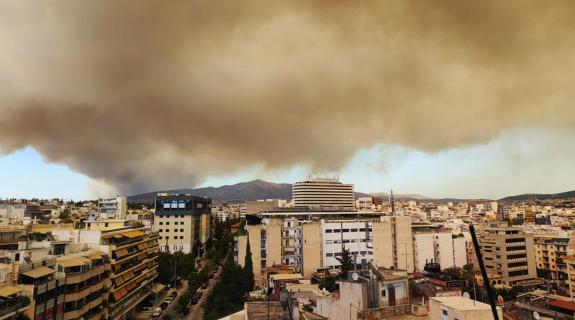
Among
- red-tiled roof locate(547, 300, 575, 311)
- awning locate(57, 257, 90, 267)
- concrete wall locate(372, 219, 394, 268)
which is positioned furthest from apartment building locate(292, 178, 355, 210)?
awning locate(57, 257, 90, 267)

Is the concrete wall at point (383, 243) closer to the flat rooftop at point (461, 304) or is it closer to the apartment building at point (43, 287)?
the flat rooftop at point (461, 304)

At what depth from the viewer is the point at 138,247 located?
130ft

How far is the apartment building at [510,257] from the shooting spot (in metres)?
54.9

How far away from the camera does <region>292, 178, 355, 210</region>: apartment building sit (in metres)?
141

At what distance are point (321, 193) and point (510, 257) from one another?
89894mm

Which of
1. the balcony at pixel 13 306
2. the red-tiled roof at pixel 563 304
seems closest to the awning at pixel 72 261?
the balcony at pixel 13 306

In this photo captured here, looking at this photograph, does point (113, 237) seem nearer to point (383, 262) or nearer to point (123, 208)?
point (383, 262)

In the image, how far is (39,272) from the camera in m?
22.7

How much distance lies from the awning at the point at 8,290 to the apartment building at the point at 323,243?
30.6 meters

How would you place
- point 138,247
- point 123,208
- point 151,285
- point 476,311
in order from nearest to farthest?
1. point 476,311
2. point 138,247
3. point 151,285
4. point 123,208

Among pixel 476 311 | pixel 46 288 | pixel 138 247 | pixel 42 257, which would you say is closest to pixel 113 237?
pixel 138 247

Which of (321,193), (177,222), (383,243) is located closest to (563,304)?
(383,243)

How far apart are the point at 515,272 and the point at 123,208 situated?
3383 inches

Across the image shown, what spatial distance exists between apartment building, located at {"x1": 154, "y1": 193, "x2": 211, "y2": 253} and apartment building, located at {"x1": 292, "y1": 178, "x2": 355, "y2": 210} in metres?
67.2
